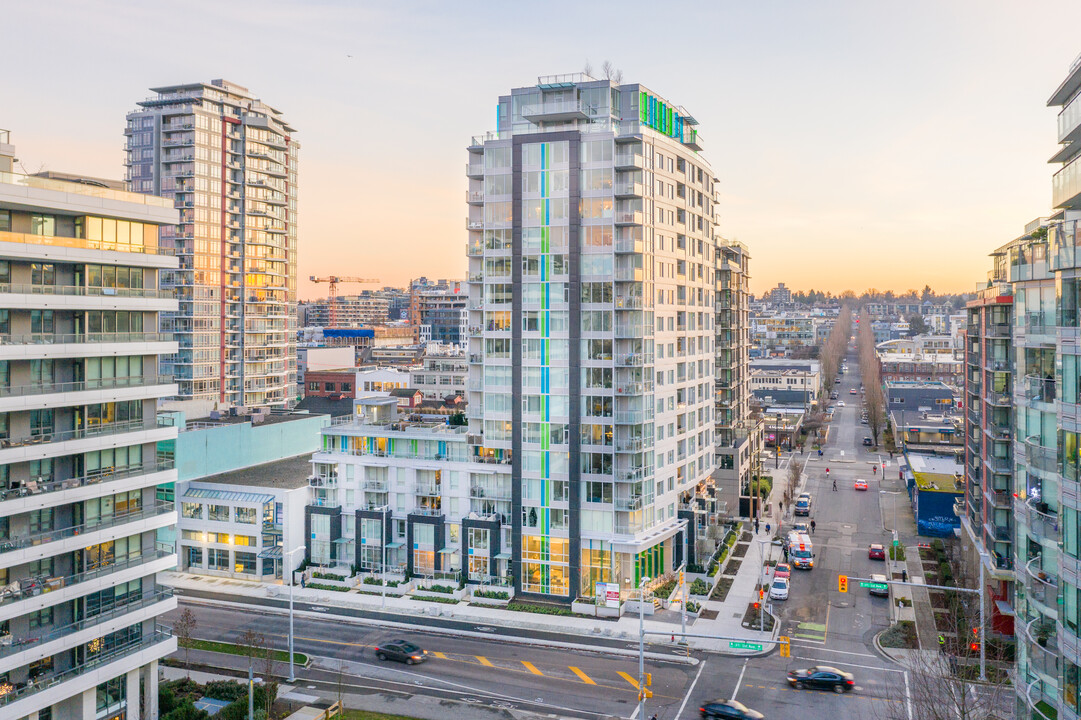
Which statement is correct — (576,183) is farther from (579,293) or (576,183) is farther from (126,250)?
(126,250)

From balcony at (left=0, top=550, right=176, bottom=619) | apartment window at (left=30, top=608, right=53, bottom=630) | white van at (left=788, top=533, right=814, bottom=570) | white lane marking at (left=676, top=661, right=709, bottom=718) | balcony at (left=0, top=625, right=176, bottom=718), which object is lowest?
white lane marking at (left=676, top=661, right=709, bottom=718)

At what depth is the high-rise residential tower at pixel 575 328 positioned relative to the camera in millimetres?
61344

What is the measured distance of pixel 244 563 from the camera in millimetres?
69562

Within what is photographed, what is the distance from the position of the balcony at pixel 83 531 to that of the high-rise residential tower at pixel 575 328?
2909 cm

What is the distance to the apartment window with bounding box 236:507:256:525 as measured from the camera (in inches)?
2712

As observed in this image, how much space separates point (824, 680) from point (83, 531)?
41.5 m

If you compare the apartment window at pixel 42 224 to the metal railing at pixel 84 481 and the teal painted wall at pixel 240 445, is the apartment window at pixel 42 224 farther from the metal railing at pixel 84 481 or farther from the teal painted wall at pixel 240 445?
the teal painted wall at pixel 240 445

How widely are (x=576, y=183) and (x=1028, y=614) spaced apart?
4406 centimetres

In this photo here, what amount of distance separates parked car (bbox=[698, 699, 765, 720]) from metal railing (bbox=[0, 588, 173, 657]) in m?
29.9

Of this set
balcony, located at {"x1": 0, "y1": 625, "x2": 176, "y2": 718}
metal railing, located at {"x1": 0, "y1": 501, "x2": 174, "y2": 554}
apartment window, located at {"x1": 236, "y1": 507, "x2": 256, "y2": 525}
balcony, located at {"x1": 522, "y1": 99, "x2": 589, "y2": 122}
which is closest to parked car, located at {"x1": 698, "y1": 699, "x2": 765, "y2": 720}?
balcony, located at {"x1": 0, "y1": 625, "x2": 176, "y2": 718}

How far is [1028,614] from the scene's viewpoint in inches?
1070

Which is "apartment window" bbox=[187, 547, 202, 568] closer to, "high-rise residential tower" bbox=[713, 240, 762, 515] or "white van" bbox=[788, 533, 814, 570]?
"high-rise residential tower" bbox=[713, 240, 762, 515]

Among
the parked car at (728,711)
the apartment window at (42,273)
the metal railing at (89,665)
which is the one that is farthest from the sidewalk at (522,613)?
the apartment window at (42,273)

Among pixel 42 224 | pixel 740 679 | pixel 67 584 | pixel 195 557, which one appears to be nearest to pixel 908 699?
pixel 740 679
